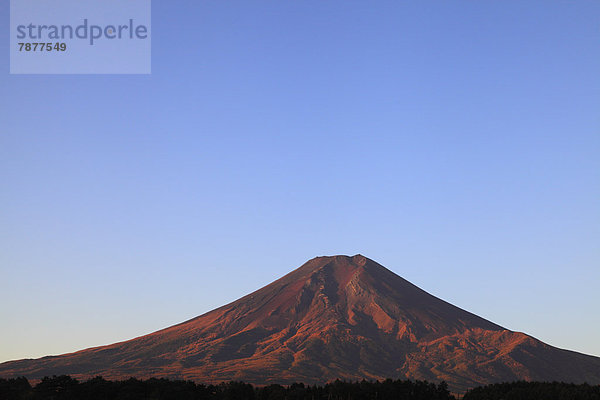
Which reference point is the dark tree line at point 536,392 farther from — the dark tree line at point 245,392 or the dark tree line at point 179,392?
the dark tree line at point 179,392

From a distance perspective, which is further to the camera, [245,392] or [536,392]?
[245,392]

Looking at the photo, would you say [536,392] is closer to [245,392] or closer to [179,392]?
[245,392]

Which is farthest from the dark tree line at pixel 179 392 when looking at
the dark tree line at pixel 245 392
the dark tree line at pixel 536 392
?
the dark tree line at pixel 536 392

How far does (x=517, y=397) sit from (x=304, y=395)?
114 feet

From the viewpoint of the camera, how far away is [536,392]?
118562 millimetres

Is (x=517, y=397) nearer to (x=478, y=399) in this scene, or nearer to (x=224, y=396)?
(x=478, y=399)

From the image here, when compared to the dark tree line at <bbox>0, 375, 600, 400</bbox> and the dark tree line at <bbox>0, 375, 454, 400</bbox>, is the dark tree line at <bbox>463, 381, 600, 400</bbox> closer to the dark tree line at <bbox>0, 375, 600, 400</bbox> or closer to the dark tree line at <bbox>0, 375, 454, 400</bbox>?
the dark tree line at <bbox>0, 375, 600, 400</bbox>

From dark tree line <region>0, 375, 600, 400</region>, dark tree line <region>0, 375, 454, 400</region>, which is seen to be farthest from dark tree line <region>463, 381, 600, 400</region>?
dark tree line <region>0, 375, 454, 400</region>

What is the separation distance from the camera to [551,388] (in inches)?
4727

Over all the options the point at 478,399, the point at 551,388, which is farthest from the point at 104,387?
the point at 551,388

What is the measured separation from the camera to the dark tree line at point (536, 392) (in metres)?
113

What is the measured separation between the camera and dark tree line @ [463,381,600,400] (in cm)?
11256

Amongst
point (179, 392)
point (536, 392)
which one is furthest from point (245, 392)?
point (536, 392)

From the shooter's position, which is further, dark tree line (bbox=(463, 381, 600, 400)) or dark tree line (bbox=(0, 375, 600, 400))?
dark tree line (bbox=(0, 375, 600, 400))
